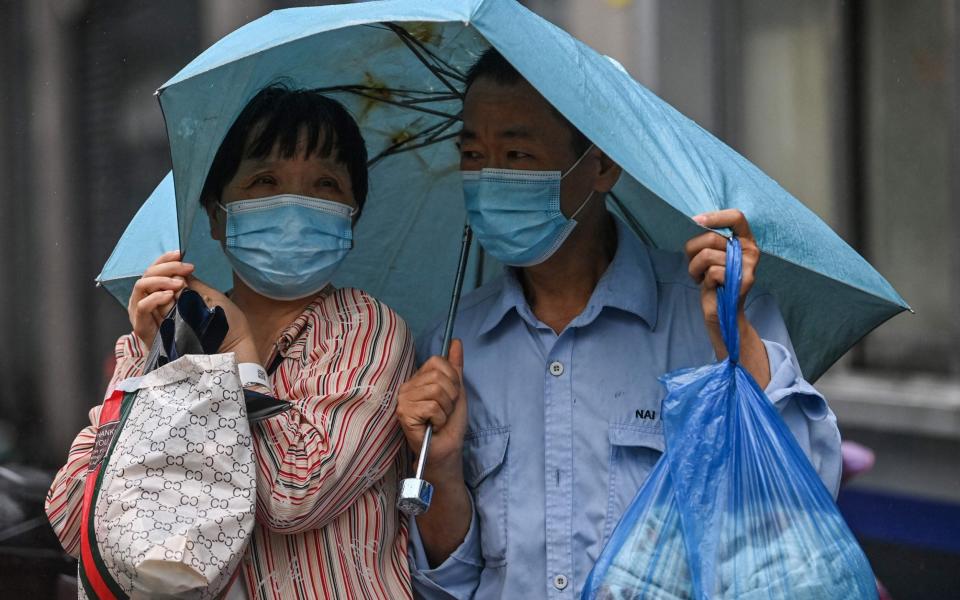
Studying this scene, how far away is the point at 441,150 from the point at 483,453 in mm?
862

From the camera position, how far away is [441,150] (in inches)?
128

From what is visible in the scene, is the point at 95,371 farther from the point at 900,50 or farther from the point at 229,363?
the point at 900,50

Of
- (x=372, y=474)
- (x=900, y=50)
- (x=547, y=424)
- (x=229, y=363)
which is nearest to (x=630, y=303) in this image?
(x=547, y=424)

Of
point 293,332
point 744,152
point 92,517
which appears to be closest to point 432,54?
point 293,332

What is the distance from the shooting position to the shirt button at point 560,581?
8.64ft

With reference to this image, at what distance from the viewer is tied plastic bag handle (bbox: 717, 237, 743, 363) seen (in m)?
2.40

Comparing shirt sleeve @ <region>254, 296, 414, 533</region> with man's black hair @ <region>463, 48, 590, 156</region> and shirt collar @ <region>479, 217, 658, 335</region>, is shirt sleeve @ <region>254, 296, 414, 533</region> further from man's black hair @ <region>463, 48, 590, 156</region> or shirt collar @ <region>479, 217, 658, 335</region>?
man's black hair @ <region>463, 48, 590, 156</region>

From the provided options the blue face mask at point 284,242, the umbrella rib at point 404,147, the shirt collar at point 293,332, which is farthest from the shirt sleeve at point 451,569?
the umbrella rib at point 404,147

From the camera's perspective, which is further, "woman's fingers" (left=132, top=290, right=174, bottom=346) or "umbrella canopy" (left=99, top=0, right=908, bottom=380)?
"woman's fingers" (left=132, top=290, right=174, bottom=346)

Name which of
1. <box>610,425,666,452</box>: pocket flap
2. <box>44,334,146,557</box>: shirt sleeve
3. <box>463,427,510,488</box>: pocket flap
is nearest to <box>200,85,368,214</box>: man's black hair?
<box>44,334,146,557</box>: shirt sleeve

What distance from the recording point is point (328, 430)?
2.47m

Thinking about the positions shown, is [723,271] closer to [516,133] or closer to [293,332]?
[516,133]

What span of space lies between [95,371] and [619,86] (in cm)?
345

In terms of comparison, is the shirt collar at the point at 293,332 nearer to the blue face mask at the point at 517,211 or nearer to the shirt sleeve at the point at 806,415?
the blue face mask at the point at 517,211
